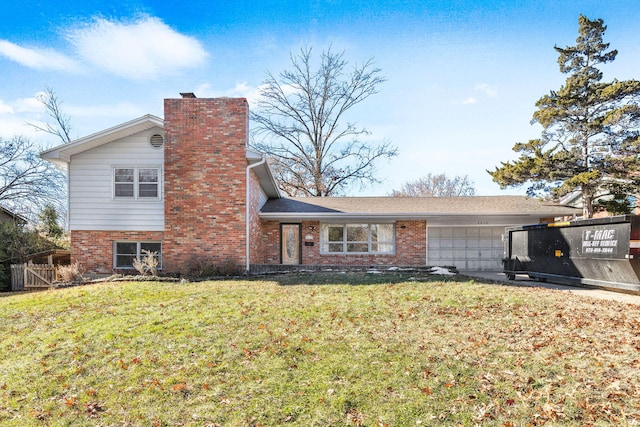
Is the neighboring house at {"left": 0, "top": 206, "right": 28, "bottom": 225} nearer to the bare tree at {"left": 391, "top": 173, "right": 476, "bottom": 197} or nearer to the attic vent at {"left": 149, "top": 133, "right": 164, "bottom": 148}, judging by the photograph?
the attic vent at {"left": 149, "top": 133, "right": 164, "bottom": 148}

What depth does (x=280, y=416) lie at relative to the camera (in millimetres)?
3953

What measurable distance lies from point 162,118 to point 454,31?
403 inches

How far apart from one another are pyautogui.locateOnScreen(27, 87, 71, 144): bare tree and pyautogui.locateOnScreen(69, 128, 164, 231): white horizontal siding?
53.0 ft

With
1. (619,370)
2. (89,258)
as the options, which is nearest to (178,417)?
(619,370)

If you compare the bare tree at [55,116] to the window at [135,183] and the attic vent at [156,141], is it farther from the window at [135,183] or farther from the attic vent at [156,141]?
the attic vent at [156,141]

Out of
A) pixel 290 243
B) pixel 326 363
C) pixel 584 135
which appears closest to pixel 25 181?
pixel 290 243

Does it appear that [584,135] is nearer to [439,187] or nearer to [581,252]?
[581,252]

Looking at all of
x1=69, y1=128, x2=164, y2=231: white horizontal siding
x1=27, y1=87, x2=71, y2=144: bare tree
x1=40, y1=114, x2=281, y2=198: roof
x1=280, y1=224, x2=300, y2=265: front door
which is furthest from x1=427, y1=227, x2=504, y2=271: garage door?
x1=27, y1=87, x2=71, y2=144: bare tree

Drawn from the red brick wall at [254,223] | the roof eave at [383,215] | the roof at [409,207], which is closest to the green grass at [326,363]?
the red brick wall at [254,223]

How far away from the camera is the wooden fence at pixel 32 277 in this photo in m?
14.5

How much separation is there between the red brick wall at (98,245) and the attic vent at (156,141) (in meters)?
3.17

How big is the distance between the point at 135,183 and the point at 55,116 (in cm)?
1854

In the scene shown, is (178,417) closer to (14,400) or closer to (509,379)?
(14,400)

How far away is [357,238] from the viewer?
1756 cm
